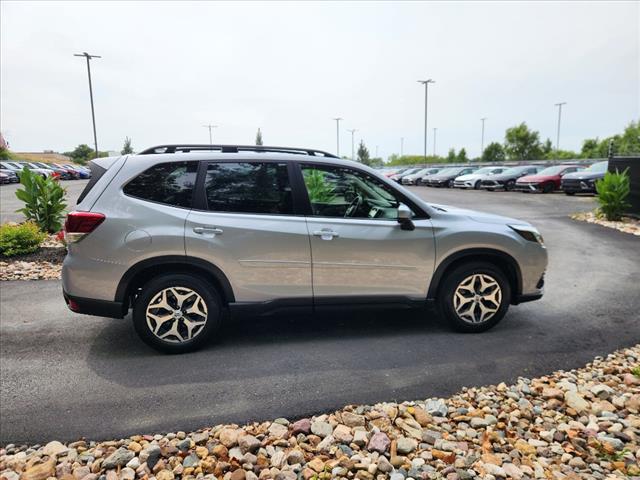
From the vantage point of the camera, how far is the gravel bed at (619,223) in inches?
426

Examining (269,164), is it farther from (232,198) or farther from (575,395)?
(575,395)

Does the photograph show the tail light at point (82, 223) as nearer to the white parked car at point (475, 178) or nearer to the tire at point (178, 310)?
the tire at point (178, 310)

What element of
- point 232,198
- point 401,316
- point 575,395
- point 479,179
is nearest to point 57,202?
point 232,198

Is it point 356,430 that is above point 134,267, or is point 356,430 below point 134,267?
below

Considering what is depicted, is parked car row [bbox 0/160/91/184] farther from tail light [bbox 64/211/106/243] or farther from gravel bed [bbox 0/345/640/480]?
gravel bed [bbox 0/345/640/480]

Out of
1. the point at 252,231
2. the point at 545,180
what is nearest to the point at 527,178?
the point at 545,180

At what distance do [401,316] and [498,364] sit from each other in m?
1.39

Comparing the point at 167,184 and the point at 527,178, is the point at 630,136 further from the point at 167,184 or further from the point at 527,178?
the point at 167,184

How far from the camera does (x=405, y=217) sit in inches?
163

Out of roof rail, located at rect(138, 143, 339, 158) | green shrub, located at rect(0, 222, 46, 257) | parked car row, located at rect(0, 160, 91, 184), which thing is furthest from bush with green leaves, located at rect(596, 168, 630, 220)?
parked car row, located at rect(0, 160, 91, 184)

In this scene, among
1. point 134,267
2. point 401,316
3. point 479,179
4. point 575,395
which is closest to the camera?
point 575,395

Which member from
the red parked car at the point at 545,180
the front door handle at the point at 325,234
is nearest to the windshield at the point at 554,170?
the red parked car at the point at 545,180

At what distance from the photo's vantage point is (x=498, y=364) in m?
3.84

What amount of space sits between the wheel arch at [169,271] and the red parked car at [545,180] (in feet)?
73.0
